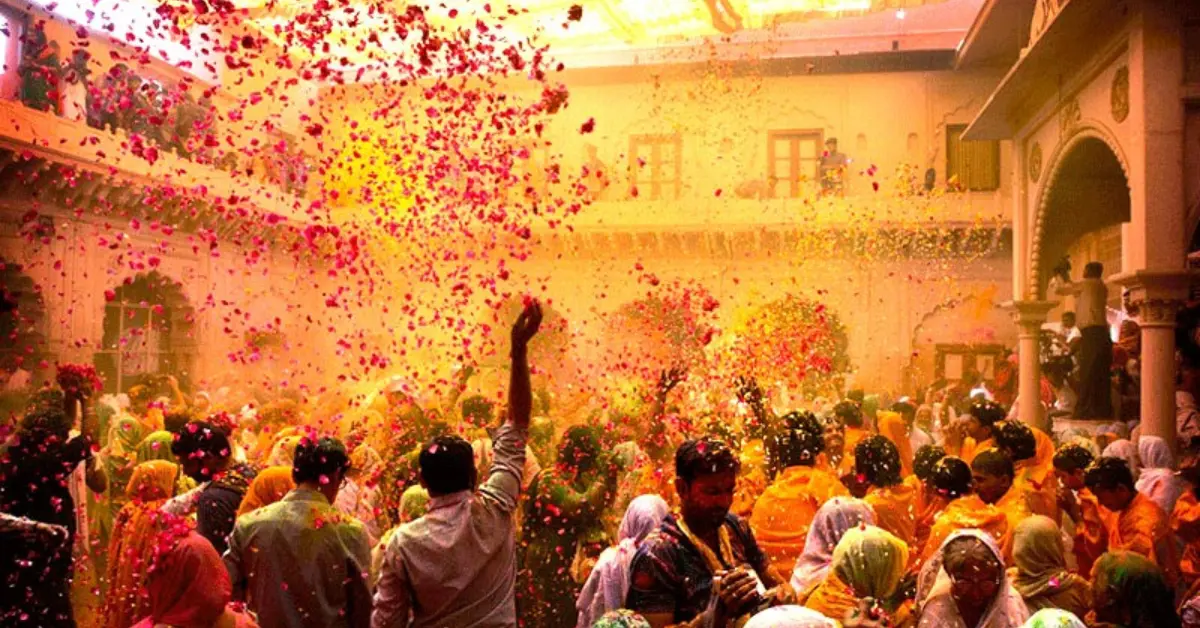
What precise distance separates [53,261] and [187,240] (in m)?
2.59

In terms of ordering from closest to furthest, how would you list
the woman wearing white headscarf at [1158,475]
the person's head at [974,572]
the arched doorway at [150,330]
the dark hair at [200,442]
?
the person's head at [974,572] < the dark hair at [200,442] < the woman wearing white headscarf at [1158,475] < the arched doorway at [150,330]

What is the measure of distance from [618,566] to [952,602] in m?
1.10

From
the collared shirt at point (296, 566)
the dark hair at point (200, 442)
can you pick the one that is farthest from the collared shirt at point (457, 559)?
the dark hair at point (200, 442)

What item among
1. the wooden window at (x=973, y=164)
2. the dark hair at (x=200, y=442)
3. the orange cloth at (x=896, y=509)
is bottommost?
the orange cloth at (x=896, y=509)

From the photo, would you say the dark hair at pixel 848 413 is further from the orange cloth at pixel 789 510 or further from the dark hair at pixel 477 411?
the dark hair at pixel 477 411

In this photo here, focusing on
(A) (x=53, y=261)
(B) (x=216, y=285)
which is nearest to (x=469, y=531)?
(A) (x=53, y=261)

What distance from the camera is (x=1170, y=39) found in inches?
247

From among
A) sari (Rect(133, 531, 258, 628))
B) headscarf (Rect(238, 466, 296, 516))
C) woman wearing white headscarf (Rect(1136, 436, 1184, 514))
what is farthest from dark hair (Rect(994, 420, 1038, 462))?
sari (Rect(133, 531, 258, 628))

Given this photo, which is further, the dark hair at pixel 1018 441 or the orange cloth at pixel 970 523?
the dark hair at pixel 1018 441

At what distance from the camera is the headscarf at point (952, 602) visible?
2822 millimetres

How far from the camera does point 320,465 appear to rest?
3.12 metres

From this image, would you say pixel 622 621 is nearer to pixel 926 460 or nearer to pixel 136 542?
pixel 136 542

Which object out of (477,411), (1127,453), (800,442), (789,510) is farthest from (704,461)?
(1127,453)

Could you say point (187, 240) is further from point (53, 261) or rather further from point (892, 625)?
point (892, 625)
